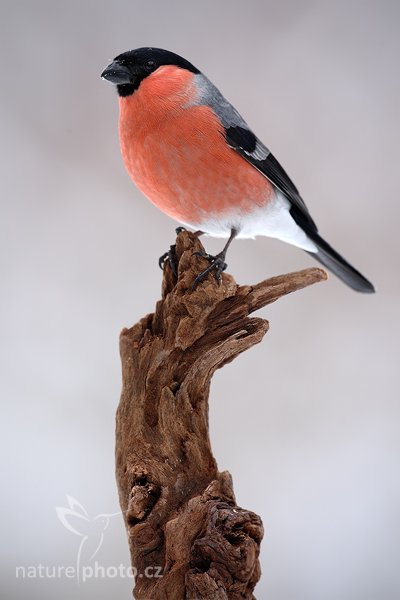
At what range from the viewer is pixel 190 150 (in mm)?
1833

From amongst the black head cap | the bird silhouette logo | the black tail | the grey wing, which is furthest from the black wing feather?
the bird silhouette logo

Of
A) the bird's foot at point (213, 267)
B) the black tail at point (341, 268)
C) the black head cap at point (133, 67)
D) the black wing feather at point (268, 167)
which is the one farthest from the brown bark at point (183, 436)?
the black tail at point (341, 268)

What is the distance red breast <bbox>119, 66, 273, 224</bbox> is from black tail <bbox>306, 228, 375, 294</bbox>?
17.6 inches

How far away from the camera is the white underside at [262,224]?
1.95 m

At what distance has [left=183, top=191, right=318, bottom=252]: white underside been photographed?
1.95 m

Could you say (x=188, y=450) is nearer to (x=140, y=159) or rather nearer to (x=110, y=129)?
(x=140, y=159)

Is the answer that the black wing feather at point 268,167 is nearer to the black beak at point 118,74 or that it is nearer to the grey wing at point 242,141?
the grey wing at point 242,141

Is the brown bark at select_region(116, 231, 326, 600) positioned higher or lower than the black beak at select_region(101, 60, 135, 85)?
lower

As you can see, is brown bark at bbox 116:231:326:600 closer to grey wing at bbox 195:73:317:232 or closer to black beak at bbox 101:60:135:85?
grey wing at bbox 195:73:317:232

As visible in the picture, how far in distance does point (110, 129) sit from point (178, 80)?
89 cm

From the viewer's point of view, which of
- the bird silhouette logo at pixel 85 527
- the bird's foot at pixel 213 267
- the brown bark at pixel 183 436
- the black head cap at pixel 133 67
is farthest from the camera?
the bird silhouette logo at pixel 85 527

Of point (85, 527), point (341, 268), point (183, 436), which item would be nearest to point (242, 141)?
point (341, 268)

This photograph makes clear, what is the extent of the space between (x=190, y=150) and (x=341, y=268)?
758 mm

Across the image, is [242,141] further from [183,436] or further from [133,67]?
[183,436]
